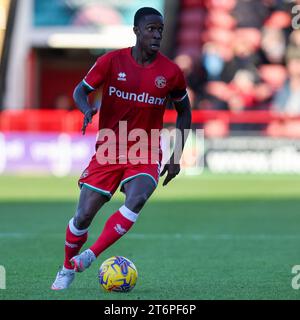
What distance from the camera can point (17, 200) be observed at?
16469 mm

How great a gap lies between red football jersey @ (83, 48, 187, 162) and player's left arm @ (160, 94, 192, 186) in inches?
11.7

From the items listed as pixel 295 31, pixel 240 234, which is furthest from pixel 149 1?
pixel 240 234

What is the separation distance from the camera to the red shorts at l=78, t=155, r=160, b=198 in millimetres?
8031

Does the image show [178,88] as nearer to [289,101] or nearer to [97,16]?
Result: [289,101]

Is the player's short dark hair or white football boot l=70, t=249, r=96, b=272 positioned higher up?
the player's short dark hair

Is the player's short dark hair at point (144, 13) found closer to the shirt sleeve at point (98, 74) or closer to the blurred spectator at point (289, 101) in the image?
the shirt sleeve at point (98, 74)

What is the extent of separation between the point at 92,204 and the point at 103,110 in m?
0.79

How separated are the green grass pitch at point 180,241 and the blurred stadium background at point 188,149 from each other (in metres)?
0.02

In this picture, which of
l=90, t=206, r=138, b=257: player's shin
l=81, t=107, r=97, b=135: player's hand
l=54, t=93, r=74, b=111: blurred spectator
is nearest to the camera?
l=81, t=107, r=97, b=135: player's hand

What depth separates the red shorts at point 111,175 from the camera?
316 inches

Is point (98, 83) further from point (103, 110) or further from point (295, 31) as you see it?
point (295, 31)

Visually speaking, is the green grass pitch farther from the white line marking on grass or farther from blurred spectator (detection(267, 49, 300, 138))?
blurred spectator (detection(267, 49, 300, 138))

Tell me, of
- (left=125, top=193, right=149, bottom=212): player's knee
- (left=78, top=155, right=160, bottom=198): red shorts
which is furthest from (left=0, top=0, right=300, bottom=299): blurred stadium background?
(left=78, top=155, right=160, bottom=198): red shorts

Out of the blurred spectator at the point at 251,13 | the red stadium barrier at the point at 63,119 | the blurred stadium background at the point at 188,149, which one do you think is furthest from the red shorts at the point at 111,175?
the blurred spectator at the point at 251,13
